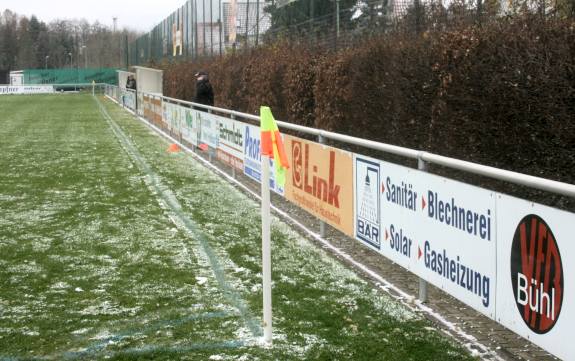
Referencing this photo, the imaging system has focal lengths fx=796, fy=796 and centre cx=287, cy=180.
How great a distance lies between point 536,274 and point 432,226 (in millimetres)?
1444

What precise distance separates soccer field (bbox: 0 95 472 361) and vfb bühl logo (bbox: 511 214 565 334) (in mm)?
688

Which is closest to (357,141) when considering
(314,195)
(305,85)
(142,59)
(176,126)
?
(314,195)

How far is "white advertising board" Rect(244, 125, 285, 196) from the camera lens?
11.2 metres

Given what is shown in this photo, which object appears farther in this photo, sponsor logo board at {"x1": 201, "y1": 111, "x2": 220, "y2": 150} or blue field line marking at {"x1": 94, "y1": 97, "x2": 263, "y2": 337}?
sponsor logo board at {"x1": 201, "y1": 111, "x2": 220, "y2": 150}

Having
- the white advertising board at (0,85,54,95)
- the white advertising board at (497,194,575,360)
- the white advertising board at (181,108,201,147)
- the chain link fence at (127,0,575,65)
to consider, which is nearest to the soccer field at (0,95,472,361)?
the white advertising board at (497,194,575,360)

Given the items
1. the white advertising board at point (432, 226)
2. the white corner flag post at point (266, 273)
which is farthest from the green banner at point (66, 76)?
the white corner flag post at point (266, 273)

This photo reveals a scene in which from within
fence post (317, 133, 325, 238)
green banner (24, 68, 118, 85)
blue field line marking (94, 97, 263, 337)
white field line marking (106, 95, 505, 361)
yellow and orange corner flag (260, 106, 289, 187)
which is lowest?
white field line marking (106, 95, 505, 361)

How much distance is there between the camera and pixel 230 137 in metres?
13.6

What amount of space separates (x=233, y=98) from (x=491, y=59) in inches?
555

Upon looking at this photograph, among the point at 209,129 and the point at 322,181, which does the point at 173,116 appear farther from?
the point at 322,181

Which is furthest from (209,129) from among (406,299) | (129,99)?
(129,99)

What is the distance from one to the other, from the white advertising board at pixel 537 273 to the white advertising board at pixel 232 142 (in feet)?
25.8

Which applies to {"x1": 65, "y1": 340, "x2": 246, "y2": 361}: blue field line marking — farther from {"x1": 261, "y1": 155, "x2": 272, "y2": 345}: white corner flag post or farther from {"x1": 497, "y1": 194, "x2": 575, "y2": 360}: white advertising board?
{"x1": 497, "y1": 194, "x2": 575, "y2": 360}: white advertising board

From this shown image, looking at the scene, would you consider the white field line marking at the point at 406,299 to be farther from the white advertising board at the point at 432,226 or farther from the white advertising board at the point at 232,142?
the white advertising board at the point at 232,142
